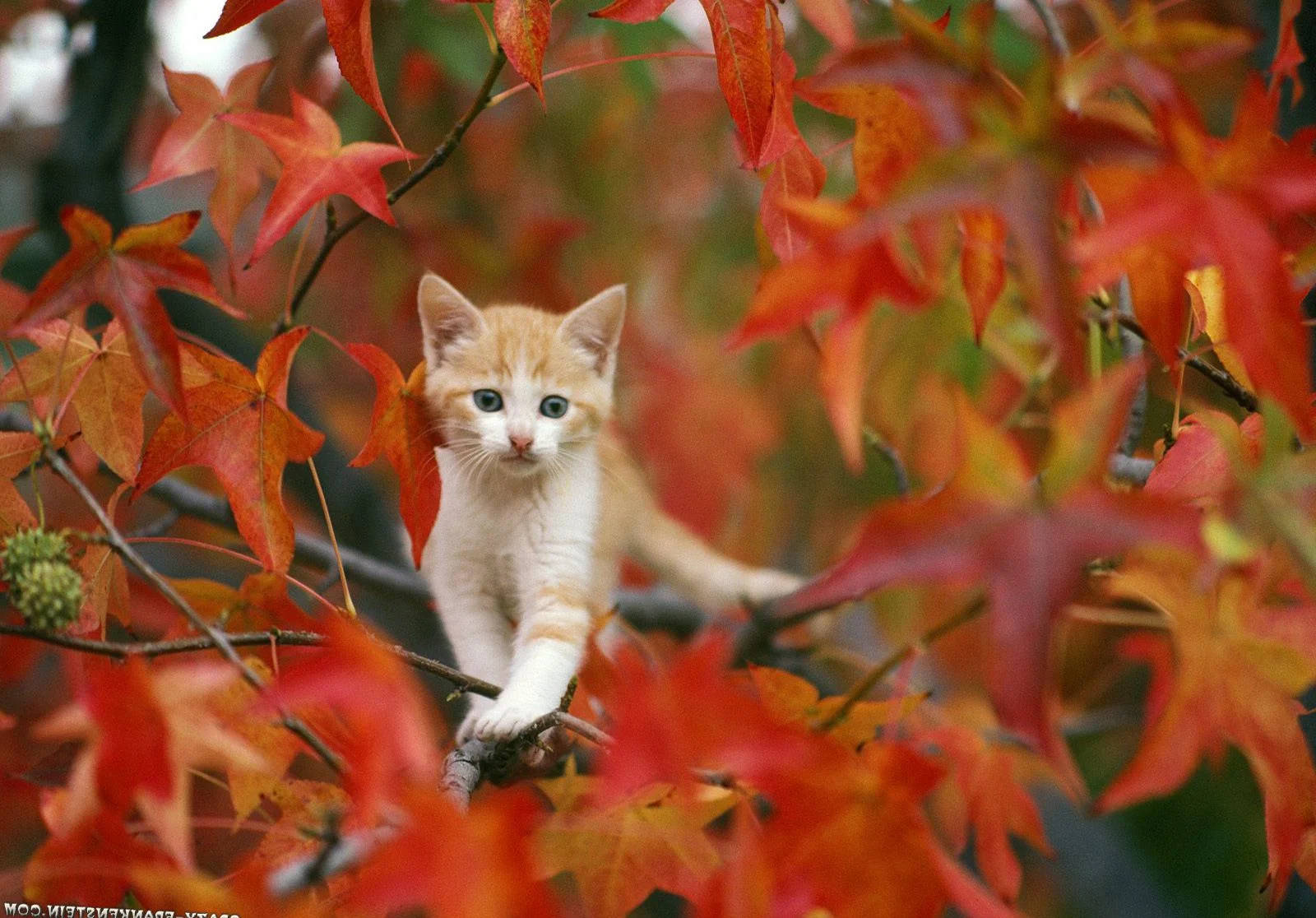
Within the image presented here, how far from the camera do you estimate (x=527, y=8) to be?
103 cm

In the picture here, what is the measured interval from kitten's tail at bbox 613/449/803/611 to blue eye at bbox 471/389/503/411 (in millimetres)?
682

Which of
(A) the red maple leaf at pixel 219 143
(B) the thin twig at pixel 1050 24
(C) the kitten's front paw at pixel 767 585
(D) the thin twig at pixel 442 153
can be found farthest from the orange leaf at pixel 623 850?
(C) the kitten's front paw at pixel 767 585

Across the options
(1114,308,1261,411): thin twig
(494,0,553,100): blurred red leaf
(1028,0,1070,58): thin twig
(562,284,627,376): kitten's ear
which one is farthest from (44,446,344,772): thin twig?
(1028,0,1070,58): thin twig

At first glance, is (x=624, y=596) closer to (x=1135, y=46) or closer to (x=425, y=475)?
(x=425, y=475)

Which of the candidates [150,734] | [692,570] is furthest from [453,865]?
[692,570]

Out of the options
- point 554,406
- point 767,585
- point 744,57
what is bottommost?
point 767,585

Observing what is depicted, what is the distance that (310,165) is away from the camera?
1.15 metres

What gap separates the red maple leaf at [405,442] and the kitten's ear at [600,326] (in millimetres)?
470

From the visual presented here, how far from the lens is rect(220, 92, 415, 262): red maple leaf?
112cm

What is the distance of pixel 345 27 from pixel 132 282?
0.36m

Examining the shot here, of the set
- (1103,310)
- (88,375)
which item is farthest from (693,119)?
(88,375)

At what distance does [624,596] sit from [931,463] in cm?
116

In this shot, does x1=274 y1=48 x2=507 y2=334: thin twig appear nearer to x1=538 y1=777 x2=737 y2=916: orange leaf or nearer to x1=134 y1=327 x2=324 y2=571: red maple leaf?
x1=134 y1=327 x2=324 y2=571: red maple leaf

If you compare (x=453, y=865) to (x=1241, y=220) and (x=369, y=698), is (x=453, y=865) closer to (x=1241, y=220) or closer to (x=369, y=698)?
(x=369, y=698)
